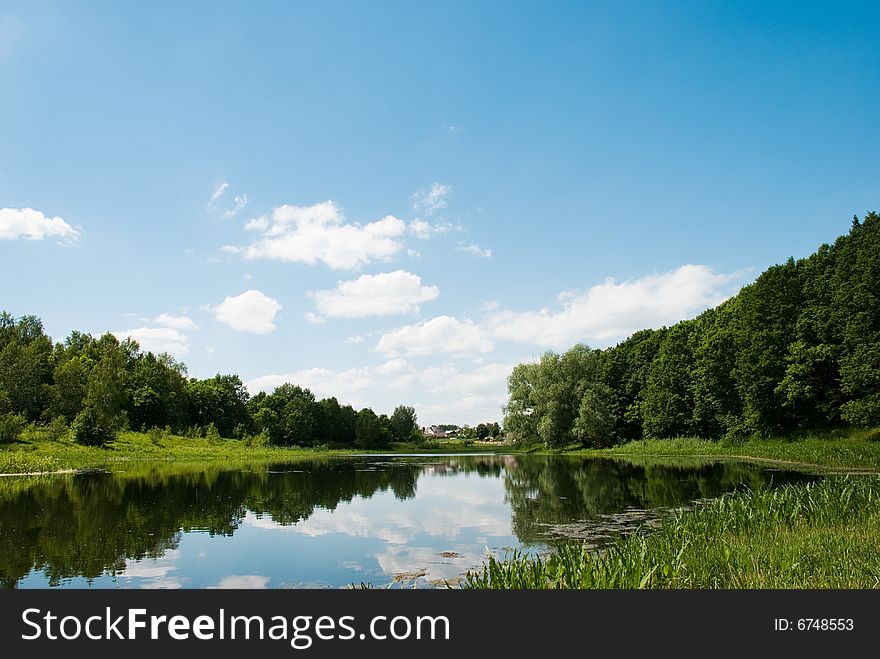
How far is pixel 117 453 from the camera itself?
57.7 meters

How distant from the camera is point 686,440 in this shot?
206ft

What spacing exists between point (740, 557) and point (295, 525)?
1435 centimetres

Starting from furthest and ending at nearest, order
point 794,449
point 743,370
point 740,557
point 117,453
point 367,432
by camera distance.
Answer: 1. point 367,432
2. point 117,453
3. point 743,370
4. point 794,449
5. point 740,557

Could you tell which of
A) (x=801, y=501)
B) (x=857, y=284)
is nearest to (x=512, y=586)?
(x=801, y=501)

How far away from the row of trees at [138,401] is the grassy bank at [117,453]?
6.34 feet

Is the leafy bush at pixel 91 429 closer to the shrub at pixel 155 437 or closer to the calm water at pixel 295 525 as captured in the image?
the shrub at pixel 155 437

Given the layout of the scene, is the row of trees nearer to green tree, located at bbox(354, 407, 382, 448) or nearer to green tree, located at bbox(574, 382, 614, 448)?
green tree, located at bbox(354, 407, 382, 448)

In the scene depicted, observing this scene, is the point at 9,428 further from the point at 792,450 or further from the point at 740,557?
the point at 792,450

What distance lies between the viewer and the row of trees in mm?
63031

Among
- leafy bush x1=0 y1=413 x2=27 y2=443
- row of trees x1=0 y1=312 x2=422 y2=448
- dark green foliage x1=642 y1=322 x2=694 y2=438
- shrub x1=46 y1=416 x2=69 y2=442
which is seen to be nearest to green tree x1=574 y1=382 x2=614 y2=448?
dark green foliage x1=642 y1=322 x2=694 y2=438

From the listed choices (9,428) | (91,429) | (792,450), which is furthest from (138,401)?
(792,450)
